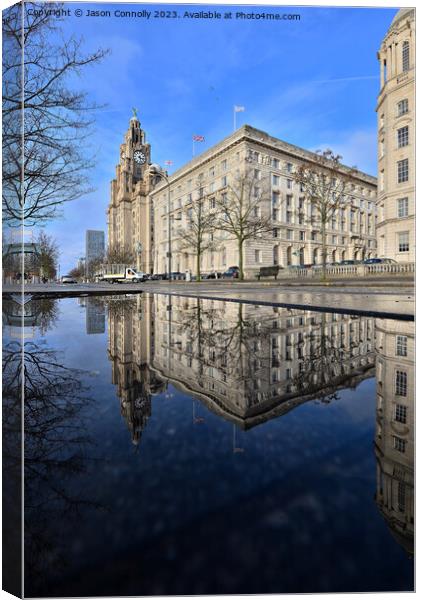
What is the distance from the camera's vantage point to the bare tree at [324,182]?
2084 cm

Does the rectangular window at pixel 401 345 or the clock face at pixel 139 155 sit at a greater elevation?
the clock face at pixel 139 155

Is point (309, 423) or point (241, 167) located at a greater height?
point (241, 167)

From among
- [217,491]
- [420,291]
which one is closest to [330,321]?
[420,291]

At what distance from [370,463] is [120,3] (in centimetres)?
238

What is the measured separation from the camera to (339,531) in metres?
0.68

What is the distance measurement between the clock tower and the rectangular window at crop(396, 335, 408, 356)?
256 cm

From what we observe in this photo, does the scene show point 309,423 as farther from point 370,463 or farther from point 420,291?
point 420,291

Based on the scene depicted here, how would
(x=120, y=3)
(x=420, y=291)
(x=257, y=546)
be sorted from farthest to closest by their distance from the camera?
(x=120, y=3), (x=420, y=291), (x=257, y=546)

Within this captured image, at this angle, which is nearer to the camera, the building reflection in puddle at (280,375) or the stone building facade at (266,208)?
the building reflection in puddle at (280,375)

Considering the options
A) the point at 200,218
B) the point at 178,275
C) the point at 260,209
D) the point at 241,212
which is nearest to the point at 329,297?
the point at 241,212

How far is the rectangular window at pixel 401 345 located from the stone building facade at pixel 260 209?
19552 millimetres

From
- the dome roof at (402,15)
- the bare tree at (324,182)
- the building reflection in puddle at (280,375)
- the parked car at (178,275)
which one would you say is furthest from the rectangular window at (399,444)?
Result: the parked car at (178,275)

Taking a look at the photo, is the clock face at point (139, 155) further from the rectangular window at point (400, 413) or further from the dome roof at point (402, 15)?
the rectangular window at point (400, 413)

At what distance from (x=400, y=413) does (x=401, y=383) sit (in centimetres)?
34
